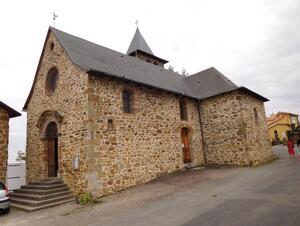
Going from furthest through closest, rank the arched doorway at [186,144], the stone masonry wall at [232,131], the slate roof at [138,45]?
the slate roof at [138,45] < the arched doorway at [186,144] < the stone masonry wall at [232,131]

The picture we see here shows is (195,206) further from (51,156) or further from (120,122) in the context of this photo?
(51,156)

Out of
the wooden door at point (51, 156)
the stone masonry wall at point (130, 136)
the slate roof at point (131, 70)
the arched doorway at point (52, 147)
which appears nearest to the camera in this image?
the stone masonry wall at point (130, 136)

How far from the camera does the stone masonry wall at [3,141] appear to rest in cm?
1062

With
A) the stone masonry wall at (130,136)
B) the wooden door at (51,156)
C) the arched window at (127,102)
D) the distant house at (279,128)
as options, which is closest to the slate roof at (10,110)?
the wooden door at (51,156)

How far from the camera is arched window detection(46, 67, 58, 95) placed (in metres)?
12.7

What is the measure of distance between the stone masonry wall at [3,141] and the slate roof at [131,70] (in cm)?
316

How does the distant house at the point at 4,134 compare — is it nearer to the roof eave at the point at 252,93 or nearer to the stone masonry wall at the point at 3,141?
the stone masonry wall at the point at 3,141

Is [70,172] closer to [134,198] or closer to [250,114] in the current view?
[134,198]

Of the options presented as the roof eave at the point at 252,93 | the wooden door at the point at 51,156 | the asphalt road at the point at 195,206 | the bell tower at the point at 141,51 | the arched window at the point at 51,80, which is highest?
the bell tower at the point at 141,51

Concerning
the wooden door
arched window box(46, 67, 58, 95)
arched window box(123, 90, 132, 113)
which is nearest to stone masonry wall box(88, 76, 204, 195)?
arched window box(123, 90, 132, 113)

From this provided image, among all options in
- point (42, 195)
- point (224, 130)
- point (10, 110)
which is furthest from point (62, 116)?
point (224, 130)

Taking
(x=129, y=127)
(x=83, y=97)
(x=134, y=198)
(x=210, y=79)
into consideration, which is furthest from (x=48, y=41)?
(x=210, y=79)

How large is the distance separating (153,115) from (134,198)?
5.17m

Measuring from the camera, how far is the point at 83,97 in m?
10.4
